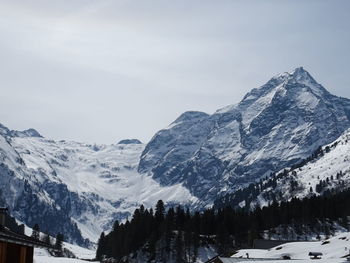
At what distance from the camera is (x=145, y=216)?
18338cm

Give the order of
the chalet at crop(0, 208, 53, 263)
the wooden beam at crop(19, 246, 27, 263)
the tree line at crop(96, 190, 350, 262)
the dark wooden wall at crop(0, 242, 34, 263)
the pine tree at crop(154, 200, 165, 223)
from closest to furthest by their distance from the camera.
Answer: the chalet at crop(0, 208, 53, 263)
the dark wooden wall at crop(0, 242, 34, 263)
the wooden beam at crop(19, 246, 27, 263)
the tree line at crop(96, 190, 350, 262)
the pine tree at crop(154, 200, 165, 223)

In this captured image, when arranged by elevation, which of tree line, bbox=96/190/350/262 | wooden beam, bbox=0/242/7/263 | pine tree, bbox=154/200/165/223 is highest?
pine tree, bbox=154/200/165/223

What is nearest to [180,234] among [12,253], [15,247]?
[15,247]

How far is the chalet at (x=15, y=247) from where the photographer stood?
2917 centimetres

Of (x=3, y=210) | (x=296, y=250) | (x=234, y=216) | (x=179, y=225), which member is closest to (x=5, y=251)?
(x=3, y=210)

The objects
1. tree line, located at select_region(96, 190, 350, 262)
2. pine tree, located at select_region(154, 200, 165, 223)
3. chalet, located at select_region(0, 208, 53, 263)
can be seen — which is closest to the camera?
chalet, located at select_region(0, 208, 53, 263)

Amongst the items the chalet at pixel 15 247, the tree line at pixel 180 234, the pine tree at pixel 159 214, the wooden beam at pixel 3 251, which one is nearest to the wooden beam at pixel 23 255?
the chalet at pixel 15 247

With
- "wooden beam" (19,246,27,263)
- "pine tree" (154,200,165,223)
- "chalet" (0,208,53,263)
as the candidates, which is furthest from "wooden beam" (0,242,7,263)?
"pine tree" (154,200,165,223)

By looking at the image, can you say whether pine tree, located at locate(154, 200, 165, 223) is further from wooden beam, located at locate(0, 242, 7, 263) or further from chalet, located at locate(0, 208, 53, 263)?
wooden beam, located at locate(0, 242, 7, 263)

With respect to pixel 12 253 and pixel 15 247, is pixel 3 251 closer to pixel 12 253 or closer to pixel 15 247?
pixel 12 253

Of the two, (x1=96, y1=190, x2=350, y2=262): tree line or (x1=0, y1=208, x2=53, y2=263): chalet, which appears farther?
(x1=96, y1=190, x2=350, y2=262): tree line

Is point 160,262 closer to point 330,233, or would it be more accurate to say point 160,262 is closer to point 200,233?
point 200,233

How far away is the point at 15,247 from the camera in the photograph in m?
32.4

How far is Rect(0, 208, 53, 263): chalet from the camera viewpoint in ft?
95.7
